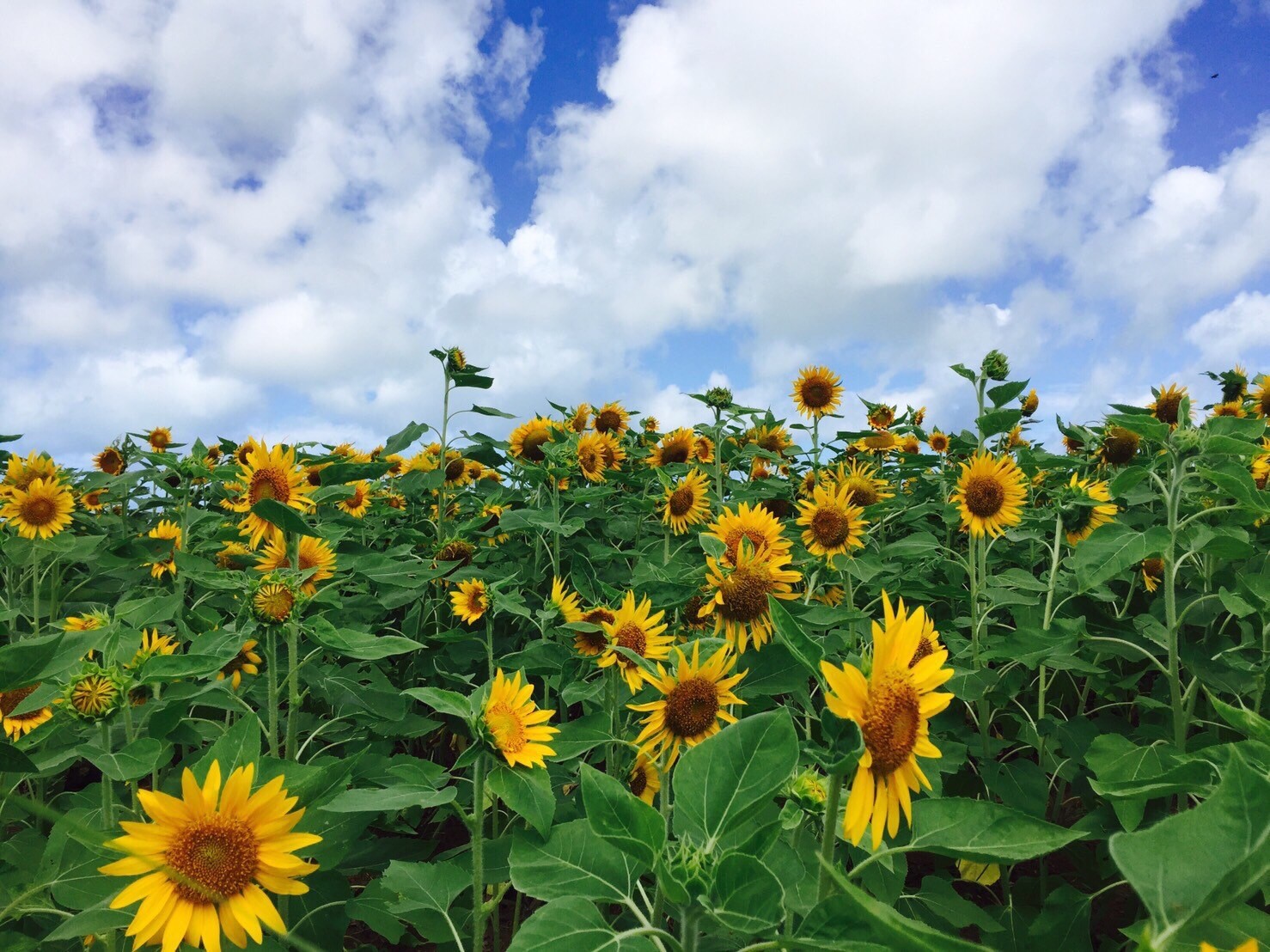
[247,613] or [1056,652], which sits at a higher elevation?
[247,613]

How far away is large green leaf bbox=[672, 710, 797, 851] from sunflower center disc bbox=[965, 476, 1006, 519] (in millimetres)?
2076

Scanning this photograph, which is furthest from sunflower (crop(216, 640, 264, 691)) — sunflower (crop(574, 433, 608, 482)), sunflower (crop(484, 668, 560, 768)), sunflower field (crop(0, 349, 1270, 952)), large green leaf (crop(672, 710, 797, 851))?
large green leaf (crop(672, 710, 797, 851))

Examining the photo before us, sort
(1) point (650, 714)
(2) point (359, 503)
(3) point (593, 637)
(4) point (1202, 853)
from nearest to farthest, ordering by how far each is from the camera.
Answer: (4) point (1202, 853)
(1) point (650, 714)
(3) point (593, 637)
(2) point (359, 503)

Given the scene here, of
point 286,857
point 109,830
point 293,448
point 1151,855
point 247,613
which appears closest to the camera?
point 1151,855

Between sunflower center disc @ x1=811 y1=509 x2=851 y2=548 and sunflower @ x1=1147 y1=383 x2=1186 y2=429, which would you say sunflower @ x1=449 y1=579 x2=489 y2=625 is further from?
sunflower @ x1=1147 y1=383 x2=1186 y2=429

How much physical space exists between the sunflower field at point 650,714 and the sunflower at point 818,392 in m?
0.77

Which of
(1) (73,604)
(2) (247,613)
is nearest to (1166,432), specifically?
(2) (247,613)

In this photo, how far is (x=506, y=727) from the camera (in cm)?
160

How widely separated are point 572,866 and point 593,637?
1345 mm

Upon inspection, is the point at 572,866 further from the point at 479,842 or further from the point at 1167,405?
the point at 1167,405

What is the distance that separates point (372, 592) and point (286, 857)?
2258 mm

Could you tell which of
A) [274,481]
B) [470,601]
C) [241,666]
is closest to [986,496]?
[470,601]

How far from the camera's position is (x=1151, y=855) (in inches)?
29.1

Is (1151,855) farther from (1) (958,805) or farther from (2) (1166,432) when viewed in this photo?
(2) (1166,432)
